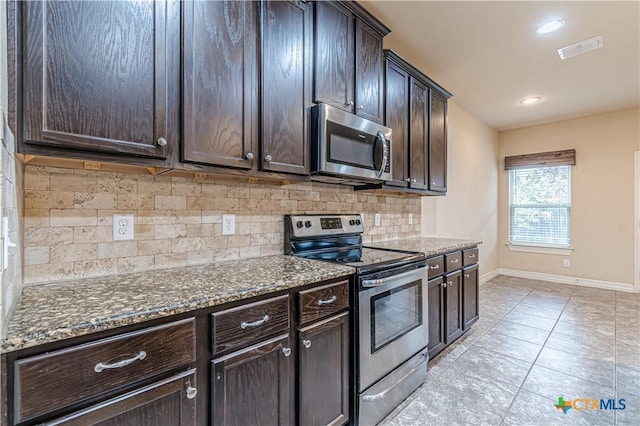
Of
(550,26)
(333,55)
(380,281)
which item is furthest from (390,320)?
(550,26)

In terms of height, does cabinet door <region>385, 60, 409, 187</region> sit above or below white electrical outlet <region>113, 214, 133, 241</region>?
above

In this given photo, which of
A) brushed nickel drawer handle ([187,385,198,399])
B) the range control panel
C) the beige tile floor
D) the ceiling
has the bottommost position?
the beige tile floor

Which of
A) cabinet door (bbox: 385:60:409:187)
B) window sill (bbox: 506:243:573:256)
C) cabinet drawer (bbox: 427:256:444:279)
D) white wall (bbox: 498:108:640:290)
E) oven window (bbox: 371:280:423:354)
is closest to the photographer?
oven window (bbox: 371:280:423:354)

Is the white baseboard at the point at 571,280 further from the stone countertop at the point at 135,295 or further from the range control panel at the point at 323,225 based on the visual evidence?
the stone countertop at the point at 135,295

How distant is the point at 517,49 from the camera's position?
2693 mm

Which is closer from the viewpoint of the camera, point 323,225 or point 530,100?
point 323,225

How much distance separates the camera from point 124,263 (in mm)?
1349

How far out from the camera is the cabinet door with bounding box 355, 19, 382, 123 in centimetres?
203

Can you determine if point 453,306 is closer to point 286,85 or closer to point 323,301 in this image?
point 323,301

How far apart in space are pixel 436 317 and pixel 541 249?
12.9 ft

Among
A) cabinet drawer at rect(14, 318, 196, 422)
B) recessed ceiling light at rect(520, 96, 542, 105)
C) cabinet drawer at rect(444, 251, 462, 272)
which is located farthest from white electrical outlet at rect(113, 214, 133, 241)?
recessed ceiling light at rect(520, 96, 542, 105)

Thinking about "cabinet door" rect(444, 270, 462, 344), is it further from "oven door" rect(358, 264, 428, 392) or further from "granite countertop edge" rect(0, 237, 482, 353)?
"granite countertop edge" rect(0, 237, 482, 353)

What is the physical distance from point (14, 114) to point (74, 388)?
0.82 m

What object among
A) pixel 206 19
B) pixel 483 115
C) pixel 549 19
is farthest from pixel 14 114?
pixel 483 115
